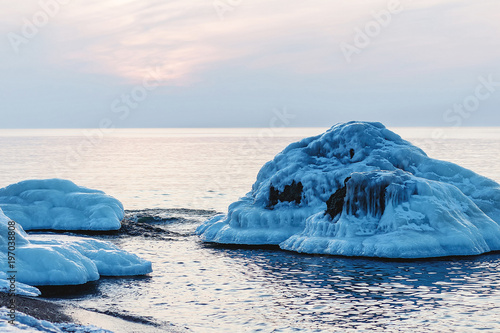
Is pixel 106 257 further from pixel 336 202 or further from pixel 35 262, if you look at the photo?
pixel 336 202

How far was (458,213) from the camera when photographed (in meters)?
29.6

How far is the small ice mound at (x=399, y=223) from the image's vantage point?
27.8 meters

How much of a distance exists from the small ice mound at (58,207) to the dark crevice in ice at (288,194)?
10.8m

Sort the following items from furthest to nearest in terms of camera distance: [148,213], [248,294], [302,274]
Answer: [148,213] < [302,274] < [248,294]

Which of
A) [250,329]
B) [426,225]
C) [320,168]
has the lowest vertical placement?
[250,329]

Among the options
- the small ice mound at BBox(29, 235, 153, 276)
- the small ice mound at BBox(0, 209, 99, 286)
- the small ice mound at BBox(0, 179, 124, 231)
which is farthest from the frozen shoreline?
the small ice mound at BBox(0, 179, 124, 231)

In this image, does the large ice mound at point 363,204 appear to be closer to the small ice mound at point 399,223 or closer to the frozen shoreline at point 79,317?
the small ice mound at point 399,223

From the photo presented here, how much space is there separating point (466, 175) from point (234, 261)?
53.0ft

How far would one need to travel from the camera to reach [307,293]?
21.5 metres

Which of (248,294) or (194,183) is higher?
(194,183)

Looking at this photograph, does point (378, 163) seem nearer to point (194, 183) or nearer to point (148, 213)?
point (148, 213)

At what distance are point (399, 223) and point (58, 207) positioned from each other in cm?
2282

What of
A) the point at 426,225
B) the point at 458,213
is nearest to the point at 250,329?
the point at 426,225

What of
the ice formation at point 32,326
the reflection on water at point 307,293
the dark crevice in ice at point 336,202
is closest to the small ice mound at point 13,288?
the reflection on water at point 307,293
